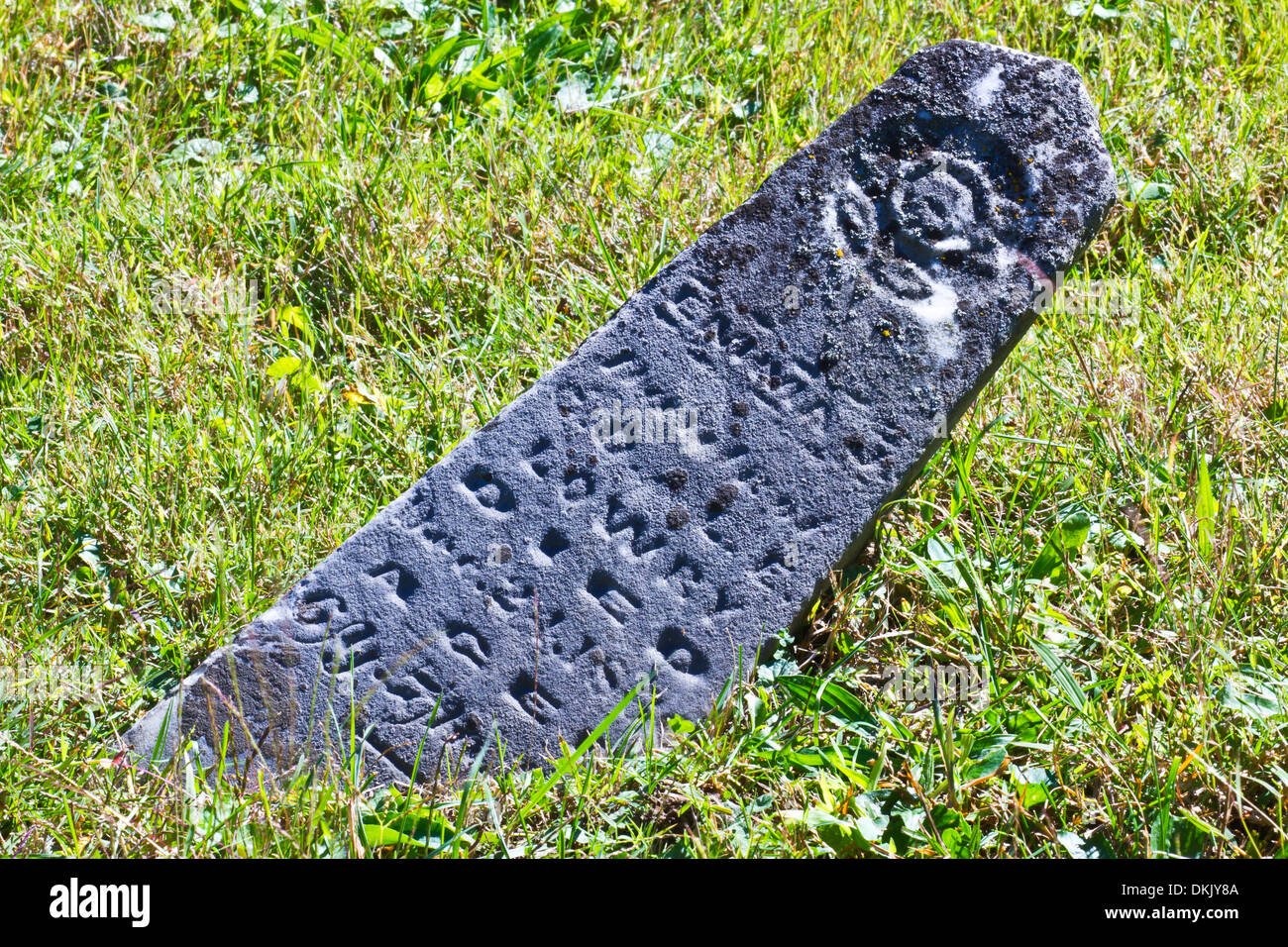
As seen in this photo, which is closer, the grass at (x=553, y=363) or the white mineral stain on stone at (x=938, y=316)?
the grass at (x=553, y=363)

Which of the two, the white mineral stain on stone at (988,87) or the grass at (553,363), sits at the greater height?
the white mineral stain on stone at (988,87)

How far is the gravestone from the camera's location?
187 centimetres

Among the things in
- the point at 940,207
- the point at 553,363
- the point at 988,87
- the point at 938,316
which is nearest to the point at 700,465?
the point at 938,316

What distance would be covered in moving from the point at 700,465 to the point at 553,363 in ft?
2.43

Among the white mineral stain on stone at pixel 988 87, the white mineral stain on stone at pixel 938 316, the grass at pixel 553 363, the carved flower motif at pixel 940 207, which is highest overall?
the white mineral stain on stone at pixel 988 87

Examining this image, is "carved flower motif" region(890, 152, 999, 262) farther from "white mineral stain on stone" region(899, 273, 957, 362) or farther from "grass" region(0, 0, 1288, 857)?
"grass" region(0, 0, 1288, 857)

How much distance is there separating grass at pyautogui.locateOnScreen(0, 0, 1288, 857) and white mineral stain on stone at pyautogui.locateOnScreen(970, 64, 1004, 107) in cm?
70

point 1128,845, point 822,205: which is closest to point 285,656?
point 822,205

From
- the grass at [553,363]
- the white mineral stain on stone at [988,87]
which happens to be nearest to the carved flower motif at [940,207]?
the white mineral stain on stone at [988,87]

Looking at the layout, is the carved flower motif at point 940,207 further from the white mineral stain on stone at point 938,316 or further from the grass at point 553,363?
the grass at point 553,363

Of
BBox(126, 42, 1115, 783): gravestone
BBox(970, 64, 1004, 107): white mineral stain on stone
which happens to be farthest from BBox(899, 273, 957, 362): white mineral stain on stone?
BBox(970, 64, 1004, 107): white mineral stain on stone

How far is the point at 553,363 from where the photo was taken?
8.43 feet

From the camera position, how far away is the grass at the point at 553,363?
69.9 inches

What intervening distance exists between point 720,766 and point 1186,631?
852mm
